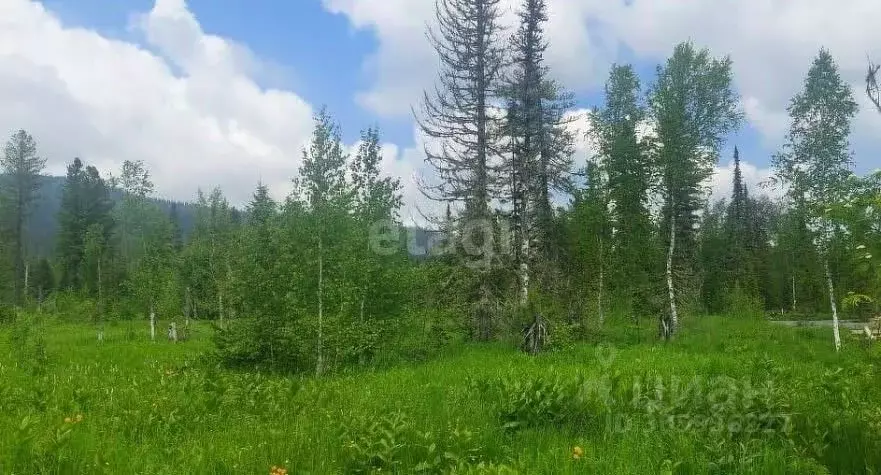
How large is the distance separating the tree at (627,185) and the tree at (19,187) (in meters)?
47.3

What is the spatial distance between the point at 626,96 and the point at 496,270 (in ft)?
44.0

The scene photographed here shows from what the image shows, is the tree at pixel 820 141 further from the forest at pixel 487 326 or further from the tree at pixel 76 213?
the tree at pixel 76 213

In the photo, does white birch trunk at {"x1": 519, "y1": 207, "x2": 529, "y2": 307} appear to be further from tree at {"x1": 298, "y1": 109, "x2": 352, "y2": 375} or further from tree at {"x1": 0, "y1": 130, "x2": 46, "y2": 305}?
tree at {"x1": 0, "y1": 130, "x2": 46, "y2": 305}

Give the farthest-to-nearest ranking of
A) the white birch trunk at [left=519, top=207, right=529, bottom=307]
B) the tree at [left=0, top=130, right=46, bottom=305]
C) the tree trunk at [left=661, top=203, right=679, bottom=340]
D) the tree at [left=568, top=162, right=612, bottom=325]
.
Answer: the tree at [left=0, top=130, right=46, bottom=305] < the tree at [left=568, top=162, right=612, bottom=325] < the tree trunk at [left=661, top=203, right=679, bottom=340] < the white birch trunk at [left=519, top=207, right=529, bottom=307]

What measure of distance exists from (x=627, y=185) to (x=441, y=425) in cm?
2084

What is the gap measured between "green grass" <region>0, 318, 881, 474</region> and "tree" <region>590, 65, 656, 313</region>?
43.5ft

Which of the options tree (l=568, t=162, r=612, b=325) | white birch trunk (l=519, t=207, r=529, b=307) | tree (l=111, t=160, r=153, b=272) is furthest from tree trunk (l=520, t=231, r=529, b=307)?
tree (l=111, t=160, r=153, b=272)

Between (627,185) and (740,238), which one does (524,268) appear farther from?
(740,238)

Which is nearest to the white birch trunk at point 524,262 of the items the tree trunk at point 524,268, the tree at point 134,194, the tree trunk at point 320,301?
the tree trunk at point 524,268

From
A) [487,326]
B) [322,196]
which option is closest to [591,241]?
[487,326]

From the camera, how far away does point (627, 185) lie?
25391 mm

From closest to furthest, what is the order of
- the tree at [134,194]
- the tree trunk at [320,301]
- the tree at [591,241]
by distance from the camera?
the tree trunk at [320,301] < the tree at [591,241] < the tree at [134,194]

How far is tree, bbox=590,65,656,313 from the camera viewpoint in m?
24.0

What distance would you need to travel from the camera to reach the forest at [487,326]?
223 inches
